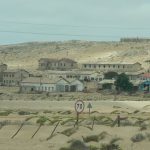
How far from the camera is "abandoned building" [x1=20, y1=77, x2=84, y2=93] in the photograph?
122 metres

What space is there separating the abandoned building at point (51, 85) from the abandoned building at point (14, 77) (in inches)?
488

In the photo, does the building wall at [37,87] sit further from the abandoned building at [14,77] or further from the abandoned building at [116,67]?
the abandoned building at [116,67]

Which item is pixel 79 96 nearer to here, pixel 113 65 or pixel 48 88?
pixel 48 88

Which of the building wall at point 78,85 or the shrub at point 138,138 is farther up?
the building wall at point 78,85

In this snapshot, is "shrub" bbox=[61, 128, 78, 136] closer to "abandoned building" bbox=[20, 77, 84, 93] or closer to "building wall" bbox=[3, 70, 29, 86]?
"abandoned building" bbox=[20, 77, 84, 93]

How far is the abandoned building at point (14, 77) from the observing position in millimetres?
136375

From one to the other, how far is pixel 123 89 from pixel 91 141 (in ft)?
282

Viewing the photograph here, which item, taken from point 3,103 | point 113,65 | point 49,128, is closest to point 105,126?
point 49,128

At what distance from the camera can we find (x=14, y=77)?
450 feet

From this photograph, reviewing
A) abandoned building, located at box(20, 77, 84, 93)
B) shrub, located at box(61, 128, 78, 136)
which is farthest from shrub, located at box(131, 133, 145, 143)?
abandoned building, located at box(20, 77, 84, 93)

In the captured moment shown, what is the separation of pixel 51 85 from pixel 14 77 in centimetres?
1618

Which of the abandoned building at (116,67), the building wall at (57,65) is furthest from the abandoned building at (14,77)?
the building wall at (57,65)

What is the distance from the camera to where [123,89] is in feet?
382

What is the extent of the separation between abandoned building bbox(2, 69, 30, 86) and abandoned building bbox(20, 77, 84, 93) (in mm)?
12383
